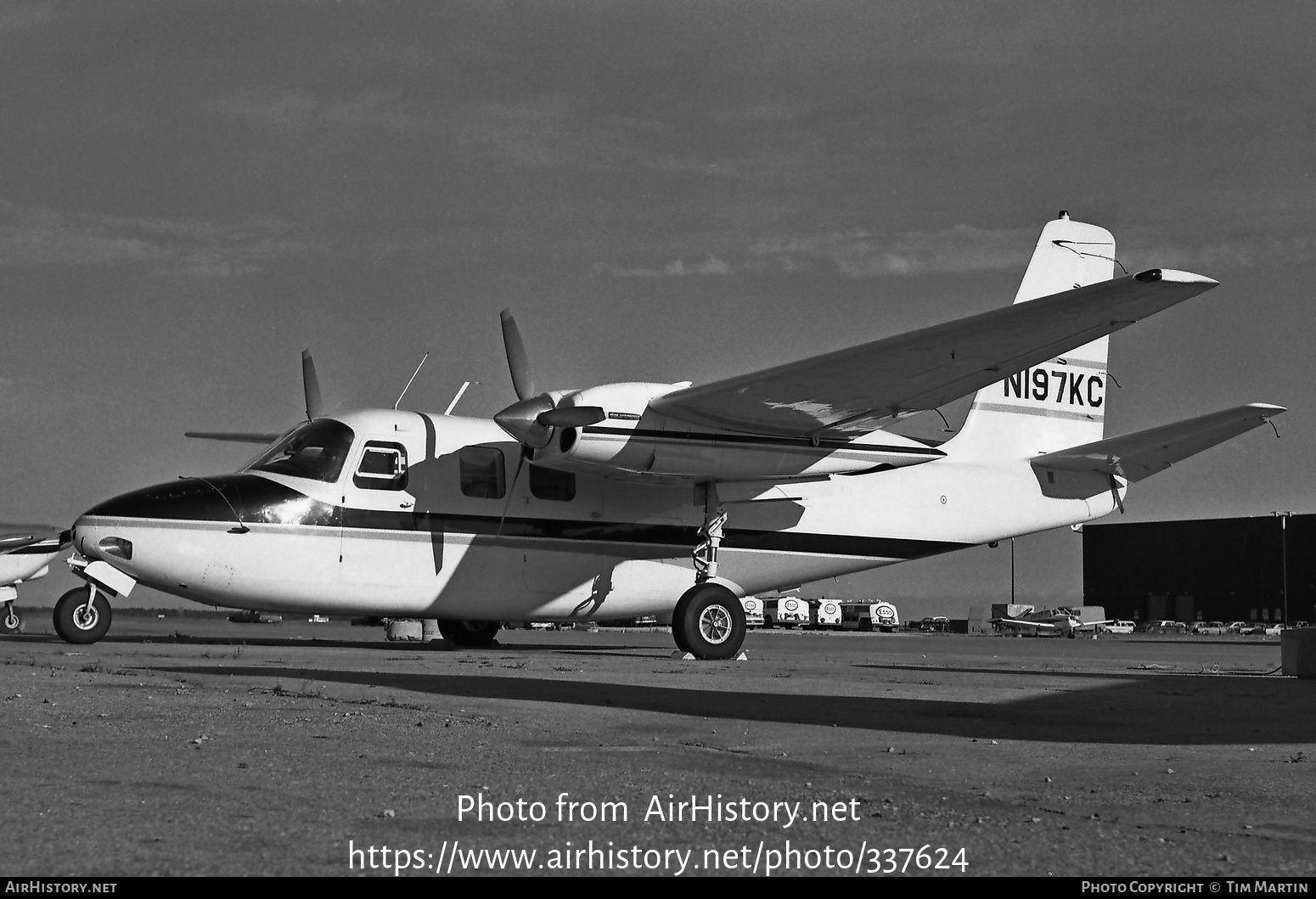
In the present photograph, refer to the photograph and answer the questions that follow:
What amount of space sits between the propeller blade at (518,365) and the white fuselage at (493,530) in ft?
2.44

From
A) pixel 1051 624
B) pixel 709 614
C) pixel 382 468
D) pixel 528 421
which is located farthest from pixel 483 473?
pixel 1051 624

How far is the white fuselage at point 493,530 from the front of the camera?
52.7ft

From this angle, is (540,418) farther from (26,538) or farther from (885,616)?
(885,616)

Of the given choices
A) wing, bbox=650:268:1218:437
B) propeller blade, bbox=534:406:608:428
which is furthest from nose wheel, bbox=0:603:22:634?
wing, bbox=650:268:1218:437

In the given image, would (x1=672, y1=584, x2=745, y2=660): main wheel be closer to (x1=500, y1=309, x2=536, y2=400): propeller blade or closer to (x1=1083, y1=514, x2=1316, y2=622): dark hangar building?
(x1=500, y1=309, x2=536, y2=400): propeller blade

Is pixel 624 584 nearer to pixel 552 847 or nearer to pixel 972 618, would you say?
pixel 552 847

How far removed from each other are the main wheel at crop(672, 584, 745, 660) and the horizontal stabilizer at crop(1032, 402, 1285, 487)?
6.55m

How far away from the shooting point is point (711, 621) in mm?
17109

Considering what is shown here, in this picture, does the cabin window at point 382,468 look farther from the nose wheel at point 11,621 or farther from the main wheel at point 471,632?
the nose wheel at point 11,621

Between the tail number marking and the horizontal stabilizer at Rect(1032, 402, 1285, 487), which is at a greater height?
the tail number marking

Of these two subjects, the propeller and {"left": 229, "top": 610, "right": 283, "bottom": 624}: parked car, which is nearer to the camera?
the propeller

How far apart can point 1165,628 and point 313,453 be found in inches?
2694

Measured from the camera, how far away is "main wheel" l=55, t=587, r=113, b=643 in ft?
54.8

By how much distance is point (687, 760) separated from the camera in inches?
250
